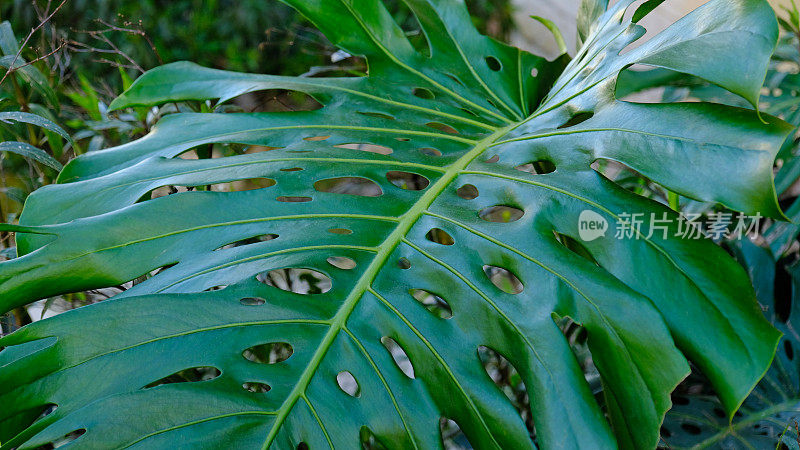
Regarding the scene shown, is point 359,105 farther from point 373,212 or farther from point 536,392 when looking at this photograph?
point 536,392

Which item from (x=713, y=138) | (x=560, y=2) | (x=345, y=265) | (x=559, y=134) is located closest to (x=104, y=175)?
(x=559, y=134)

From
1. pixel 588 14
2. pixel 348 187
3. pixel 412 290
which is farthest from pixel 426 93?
pixel 348 187

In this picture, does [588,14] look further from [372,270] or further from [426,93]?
[372,270]

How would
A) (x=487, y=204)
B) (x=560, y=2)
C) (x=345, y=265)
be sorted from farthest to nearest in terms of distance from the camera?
(x=560, y=2) → (x=345, y=265) → (x=487, y=204)

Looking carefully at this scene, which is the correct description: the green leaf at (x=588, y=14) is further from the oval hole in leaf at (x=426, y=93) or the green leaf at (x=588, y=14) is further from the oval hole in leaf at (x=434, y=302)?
the oval hole in leaf at (x=434, y=302)

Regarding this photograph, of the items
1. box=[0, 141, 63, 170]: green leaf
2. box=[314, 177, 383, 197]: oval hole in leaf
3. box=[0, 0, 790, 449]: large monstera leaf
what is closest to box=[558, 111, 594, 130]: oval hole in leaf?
box=[0, 0, 790, 449]: large monstera leaf

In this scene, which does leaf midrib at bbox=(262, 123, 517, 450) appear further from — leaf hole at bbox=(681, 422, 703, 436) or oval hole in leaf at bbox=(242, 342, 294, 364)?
leaf hole at bbox=(681, 422, 703, 436)
